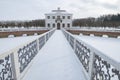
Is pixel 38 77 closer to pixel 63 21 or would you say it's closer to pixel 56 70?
pixel 56 70

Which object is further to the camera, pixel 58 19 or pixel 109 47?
pixel 58 19

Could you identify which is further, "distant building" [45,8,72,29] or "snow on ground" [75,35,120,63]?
"distant building" [45,8,72,29]

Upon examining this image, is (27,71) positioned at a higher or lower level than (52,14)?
lower

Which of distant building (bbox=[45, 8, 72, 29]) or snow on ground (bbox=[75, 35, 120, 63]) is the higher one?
distant building (bbox=[45, 8, 72, 29])

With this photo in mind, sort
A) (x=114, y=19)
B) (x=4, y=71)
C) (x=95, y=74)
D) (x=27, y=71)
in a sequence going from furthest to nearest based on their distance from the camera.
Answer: (x=114, y=19) → (x=27, y=71) → (x=95, y=74) → (x=4, y=71)

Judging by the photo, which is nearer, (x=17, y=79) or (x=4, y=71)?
(x=4, y=71)

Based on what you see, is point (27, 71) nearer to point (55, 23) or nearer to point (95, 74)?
point (95, 74)

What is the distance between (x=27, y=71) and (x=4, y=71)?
67.1 inches

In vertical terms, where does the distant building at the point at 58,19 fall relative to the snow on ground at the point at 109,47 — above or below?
above

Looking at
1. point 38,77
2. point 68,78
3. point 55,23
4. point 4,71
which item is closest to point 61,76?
point 68,78

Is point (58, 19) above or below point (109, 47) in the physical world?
above

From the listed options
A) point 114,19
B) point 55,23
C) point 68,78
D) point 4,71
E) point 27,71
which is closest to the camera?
point 4,71

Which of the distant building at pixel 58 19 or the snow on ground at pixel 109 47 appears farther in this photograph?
the distant building at pixel 58 19

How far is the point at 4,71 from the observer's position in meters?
3.72
